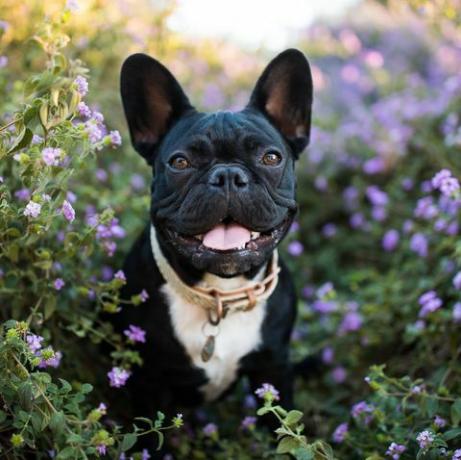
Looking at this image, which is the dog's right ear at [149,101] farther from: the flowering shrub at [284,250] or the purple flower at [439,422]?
the purple flower at [439,422]

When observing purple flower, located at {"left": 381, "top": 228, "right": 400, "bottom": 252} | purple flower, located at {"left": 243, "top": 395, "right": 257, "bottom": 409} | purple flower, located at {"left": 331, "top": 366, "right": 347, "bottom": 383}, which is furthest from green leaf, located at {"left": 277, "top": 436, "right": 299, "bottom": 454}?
purple flower, located at {"left": 381, "top": 228, "right": 400, "bottom": 252}

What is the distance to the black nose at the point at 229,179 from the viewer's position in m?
2.56

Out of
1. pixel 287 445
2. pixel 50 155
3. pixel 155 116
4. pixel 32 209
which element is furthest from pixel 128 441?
pixel 155 116

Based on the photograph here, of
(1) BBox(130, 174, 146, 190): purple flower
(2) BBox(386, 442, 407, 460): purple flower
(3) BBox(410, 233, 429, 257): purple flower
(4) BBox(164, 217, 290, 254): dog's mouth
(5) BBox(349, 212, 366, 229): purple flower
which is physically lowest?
(5) BBox(349, 212, 366, 229): purple flower

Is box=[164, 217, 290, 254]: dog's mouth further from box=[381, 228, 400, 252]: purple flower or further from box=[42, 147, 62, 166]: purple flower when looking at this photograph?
box=[381, 228, 400, 252]: purple flower

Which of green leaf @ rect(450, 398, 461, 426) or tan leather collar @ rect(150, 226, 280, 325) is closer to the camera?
green leaf @ rect(450, 398, 461, 426)

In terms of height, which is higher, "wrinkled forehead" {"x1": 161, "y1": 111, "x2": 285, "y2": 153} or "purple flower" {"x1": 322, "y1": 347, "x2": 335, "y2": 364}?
"wrinkled forehead" {"x1": 161, "y1": 111, "x2": 285, "y2": 153}

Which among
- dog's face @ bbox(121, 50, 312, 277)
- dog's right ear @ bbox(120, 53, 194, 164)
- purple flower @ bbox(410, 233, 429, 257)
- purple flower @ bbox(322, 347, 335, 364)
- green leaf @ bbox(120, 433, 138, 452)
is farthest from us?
purple flower @ bbox(322, 347, 335, 364)

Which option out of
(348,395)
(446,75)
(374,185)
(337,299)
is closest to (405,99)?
(374,185)

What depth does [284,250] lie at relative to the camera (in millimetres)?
4621

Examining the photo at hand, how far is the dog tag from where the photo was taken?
2.86 meters

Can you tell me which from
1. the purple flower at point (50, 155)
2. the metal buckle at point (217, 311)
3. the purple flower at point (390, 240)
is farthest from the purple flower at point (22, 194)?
the purple flower at point (390, 240)

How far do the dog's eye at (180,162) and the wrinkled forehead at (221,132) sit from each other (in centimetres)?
4

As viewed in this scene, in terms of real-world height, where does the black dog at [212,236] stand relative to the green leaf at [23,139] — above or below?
below
